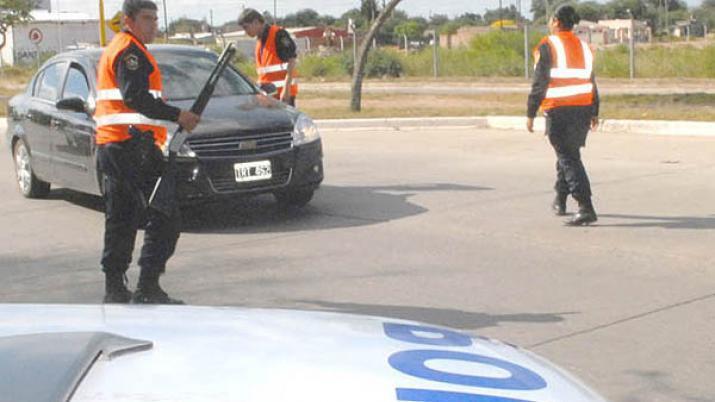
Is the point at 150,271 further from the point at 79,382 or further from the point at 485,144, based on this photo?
the point at 485,144

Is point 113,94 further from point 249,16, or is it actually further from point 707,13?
point 707,13

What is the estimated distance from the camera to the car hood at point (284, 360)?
212 cm

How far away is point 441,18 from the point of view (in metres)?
87.6

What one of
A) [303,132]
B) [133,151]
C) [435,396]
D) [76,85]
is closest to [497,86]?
[76,85]

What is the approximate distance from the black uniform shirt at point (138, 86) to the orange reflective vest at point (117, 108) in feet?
0.18

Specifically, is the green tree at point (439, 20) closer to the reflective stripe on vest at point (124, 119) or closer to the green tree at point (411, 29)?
the green tree at point (411, 29)

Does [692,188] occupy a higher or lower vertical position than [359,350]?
lower

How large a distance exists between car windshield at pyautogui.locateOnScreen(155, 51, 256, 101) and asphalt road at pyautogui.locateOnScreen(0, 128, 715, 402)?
3.68 ft

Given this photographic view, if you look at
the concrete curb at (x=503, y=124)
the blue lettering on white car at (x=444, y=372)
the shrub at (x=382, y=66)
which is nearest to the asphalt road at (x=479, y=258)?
the concrete curb at (x=503, y=124)

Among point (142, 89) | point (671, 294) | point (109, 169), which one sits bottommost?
point (671, 294)

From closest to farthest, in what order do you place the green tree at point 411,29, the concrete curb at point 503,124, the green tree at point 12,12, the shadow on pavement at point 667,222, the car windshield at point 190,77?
the shadow on pavement at point 667,222 < the car windshield at point 190,77 < the concrete curb at point 503,124 < the green tree at point 12,12 < the green tree at point 411,29

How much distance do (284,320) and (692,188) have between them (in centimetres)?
958

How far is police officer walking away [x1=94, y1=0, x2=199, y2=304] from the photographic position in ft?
24.1

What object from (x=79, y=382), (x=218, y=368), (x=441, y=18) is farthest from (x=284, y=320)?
(x=441, y=18)
